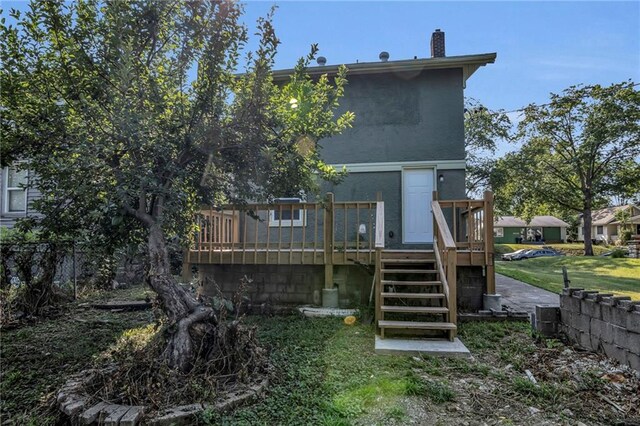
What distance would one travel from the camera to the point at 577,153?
19.5 m

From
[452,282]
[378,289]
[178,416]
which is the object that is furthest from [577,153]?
[178,416]

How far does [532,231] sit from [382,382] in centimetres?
4328

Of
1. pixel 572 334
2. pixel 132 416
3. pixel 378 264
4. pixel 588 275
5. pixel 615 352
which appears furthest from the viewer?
pixel 588 275

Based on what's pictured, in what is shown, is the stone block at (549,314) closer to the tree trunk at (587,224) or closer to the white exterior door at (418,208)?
the white exterior door at (418,208)

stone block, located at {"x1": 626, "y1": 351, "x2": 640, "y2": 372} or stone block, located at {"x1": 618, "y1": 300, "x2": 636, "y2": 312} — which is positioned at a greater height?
stone block, located at {"x1": 618, "y1": 300, "x2": 636, "y2": 312}

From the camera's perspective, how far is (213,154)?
3.91 meters

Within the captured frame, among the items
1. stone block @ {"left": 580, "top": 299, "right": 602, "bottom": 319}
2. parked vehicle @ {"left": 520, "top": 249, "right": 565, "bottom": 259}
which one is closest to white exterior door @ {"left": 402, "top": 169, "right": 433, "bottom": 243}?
stone block @ {"left": 580, "top": 299, "right": 602, "bottom": 319}

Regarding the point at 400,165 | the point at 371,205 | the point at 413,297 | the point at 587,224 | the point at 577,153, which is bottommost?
the point at 413,297

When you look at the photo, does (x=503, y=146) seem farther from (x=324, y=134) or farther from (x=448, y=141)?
(x=324, y=134)

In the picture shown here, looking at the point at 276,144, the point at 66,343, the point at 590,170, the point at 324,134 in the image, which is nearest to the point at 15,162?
the point at 66,343

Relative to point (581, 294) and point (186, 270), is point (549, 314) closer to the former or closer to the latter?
point (581, 294)

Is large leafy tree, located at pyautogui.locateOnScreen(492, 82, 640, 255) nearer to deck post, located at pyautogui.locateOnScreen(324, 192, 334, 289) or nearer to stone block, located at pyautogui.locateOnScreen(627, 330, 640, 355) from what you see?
deck post, located at pyautogui.locateOnScreen(324, 192, 334, 289)

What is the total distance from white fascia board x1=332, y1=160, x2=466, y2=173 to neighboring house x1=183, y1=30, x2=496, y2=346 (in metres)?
0.02

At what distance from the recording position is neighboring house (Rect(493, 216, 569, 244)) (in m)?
37.8
